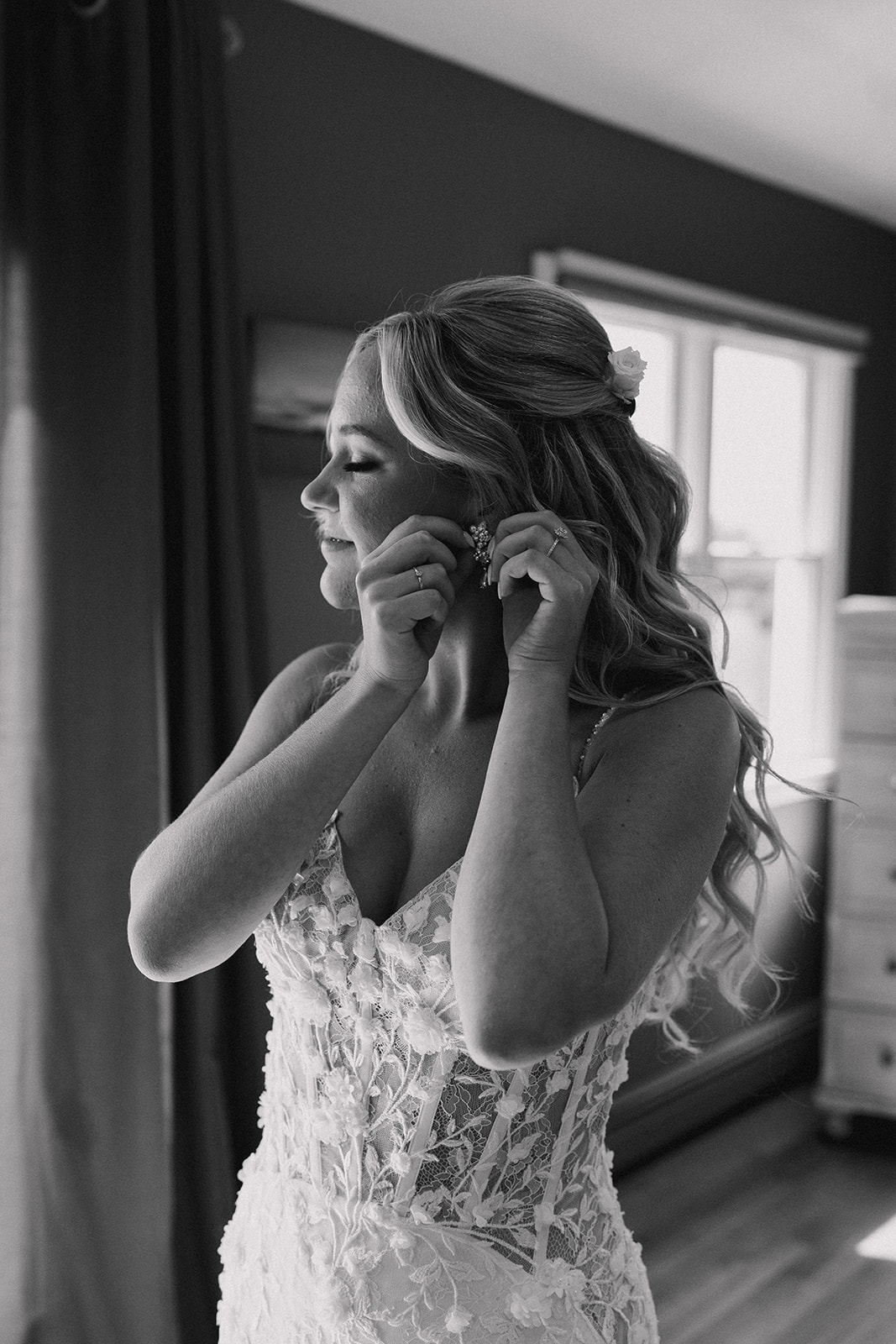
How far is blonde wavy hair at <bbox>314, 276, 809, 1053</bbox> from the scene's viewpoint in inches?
45.3

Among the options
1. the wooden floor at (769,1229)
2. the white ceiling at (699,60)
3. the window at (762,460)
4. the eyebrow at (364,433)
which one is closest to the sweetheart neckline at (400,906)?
the eyebrow at (364,433)

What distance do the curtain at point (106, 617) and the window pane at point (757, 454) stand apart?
6.88 ft

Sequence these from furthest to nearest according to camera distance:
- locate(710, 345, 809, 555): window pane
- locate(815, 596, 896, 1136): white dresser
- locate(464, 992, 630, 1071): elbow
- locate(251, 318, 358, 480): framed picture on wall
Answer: locate(710, 345, 809, 555): window pane, locate(815, 596, 896, 1136): white dresser, locate(251, 318, 358, 480): framed picture on wall, locate(464, 992, 630, 1071): elbow

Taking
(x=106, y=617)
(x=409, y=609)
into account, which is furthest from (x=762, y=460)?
(x=409, y=609)

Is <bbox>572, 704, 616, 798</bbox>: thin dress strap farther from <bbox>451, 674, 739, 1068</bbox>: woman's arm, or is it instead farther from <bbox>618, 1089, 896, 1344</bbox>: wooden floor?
<bbox>618, 1089, 896, 1344</bbox>: wooden floor

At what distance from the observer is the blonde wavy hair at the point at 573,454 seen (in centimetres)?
115

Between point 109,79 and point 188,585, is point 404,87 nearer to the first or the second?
point 109,79

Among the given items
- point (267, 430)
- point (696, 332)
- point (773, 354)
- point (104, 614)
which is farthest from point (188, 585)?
point (773, 354)

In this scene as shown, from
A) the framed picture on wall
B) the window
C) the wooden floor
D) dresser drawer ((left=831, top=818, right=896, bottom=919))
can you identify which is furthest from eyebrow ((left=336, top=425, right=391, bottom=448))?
dresser drawer ((left=831, top=818, right=896, bottom=919))

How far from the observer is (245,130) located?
2605mm

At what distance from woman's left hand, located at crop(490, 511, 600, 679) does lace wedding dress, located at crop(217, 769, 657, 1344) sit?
23 cm

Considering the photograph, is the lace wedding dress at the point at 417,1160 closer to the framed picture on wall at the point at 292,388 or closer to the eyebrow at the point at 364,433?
the eyebrow at the point at 364,433

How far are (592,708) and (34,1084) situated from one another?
1442 millimetres

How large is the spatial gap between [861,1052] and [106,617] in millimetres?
2818
